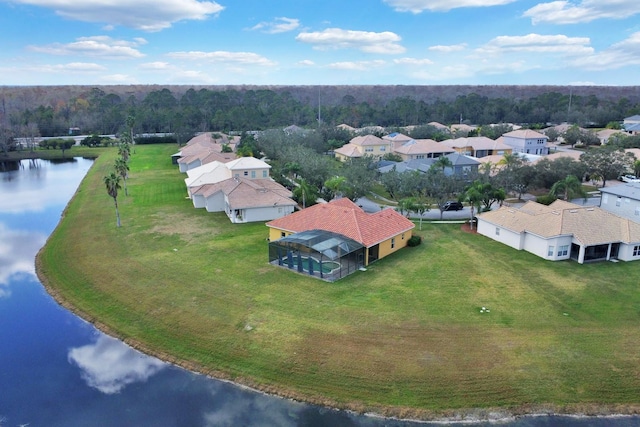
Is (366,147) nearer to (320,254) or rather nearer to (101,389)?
(320,254)

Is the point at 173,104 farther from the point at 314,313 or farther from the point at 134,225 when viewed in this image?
the point at 314,313

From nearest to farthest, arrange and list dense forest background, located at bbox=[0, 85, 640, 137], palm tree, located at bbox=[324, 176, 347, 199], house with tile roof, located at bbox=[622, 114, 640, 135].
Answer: palm tree, located at bbox=[324, 176, 347, 199] → house with tile roof, located at bbox=[622, 114, 640, 135] → dense forest background, located at bbox=[0, 85, 640, 137]

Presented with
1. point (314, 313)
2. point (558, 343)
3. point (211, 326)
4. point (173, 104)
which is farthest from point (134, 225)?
point (173, 104)

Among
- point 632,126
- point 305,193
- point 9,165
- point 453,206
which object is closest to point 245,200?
point 305,193

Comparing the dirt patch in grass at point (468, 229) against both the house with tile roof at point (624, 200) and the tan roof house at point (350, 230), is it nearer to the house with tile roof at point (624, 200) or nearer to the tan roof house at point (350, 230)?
the tan roof house at point (350, 230)

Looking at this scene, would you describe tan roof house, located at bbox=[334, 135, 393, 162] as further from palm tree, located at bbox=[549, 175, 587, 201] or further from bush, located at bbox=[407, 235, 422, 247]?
bush, located at bbox=[407, 235, 422, 247]

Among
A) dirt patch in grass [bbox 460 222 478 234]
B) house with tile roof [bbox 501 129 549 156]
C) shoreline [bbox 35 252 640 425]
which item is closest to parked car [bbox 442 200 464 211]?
dirt patch in grass [bbox 460 222 478 234]

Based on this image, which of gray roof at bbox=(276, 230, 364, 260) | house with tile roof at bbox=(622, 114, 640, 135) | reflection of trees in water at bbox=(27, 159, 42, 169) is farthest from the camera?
house with tile roof at bbox=(622, 114, 640, 135)

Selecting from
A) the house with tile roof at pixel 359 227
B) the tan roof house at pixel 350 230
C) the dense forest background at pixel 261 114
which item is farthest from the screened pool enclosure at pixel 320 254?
the dense forest background at pixel 261 114
